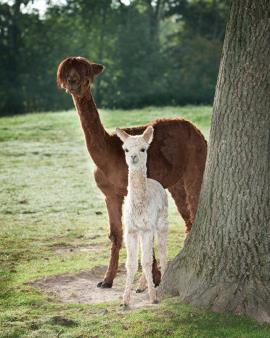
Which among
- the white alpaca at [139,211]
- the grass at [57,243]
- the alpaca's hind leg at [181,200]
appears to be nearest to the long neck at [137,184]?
the white alpaca at [139,211]

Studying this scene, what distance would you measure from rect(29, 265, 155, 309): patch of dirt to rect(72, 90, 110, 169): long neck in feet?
4.39

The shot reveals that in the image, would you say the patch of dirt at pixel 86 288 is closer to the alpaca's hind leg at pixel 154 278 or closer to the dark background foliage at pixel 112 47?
the alpaca's hind leg at pixel 154 278

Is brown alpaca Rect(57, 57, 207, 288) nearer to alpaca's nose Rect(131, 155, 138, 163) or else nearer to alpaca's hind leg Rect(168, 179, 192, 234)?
alpaca's hind leg Rect(168, 179, 192, 234)

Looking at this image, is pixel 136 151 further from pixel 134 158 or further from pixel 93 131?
pixel 93 131

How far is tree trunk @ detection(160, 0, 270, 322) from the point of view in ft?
21.0

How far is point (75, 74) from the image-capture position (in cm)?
759

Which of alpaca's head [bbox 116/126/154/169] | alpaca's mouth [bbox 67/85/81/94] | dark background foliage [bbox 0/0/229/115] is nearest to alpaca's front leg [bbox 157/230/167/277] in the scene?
alpaca's head [bbox 116/126/154/169]

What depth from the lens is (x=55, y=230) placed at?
1163 centimetres

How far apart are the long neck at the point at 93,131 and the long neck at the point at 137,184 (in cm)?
129

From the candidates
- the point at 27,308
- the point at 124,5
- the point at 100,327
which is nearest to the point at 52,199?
the point at 27,308

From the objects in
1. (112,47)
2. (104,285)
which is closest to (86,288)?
(104,285)

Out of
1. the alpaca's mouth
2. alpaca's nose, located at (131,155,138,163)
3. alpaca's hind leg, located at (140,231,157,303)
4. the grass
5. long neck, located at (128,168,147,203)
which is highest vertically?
the alpaca's mouth

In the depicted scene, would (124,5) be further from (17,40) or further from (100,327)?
(100,327)

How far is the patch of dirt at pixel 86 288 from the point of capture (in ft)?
24.3
